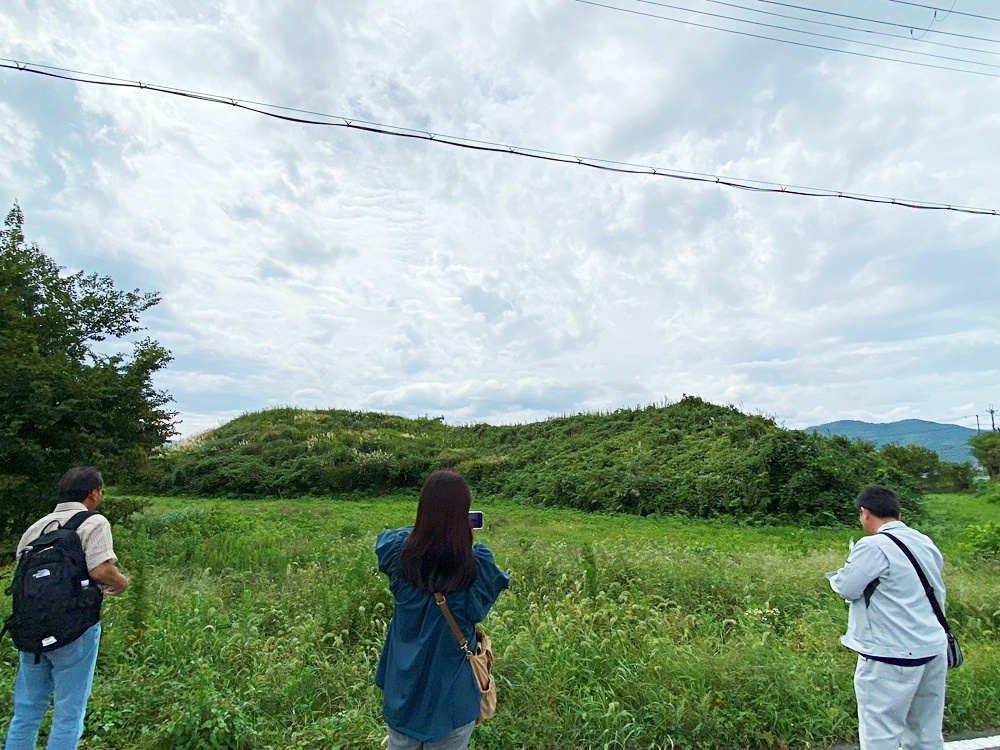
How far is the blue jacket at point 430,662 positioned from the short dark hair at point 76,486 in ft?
6.91

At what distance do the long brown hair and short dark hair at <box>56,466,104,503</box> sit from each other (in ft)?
7.31

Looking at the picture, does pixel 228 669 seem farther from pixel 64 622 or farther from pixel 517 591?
pixel 517 591

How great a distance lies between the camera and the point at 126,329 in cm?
1057

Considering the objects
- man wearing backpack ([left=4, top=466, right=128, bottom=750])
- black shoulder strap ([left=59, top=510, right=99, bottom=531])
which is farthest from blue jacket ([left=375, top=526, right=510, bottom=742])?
black shoulder strap ([left=59, top=510, right=99, bottom=531])

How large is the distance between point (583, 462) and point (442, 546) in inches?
787

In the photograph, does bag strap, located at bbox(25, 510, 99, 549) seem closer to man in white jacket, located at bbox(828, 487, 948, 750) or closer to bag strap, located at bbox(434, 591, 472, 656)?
bag strap, located at bbox(434, 591, 472, 656)

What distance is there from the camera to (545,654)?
482 cm

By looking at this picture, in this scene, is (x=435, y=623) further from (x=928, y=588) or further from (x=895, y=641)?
(x=928, y=588)

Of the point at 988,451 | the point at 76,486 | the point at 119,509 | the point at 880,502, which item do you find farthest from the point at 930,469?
the point at 76,486

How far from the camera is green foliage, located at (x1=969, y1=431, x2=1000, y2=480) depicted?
102 feet

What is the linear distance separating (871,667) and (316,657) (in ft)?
12.2

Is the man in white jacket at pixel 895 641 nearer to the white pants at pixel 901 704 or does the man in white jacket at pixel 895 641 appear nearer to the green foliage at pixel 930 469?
the white pants at pixel 901 704

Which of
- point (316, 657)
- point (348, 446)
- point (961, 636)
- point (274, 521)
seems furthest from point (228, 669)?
point (348, 446)

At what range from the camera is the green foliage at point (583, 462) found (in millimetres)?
17391
